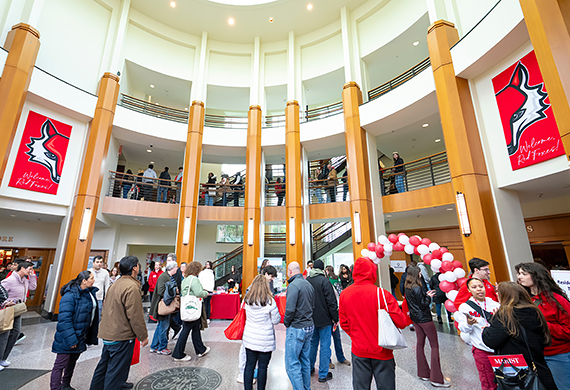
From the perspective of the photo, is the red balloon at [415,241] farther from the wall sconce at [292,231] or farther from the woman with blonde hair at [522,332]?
the wall sconce at [292,231]

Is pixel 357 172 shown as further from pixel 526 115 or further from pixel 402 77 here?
pixel 402 77

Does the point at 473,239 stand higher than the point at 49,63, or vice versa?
the point at 49,63

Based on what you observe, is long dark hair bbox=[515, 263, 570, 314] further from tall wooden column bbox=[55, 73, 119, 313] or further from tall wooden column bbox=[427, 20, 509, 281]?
tall wooden column bbox=[55, 73, 119, 313]

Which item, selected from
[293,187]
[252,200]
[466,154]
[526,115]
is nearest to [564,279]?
[466,154]

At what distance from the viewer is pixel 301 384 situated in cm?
310

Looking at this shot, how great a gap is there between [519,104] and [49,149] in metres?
13.7

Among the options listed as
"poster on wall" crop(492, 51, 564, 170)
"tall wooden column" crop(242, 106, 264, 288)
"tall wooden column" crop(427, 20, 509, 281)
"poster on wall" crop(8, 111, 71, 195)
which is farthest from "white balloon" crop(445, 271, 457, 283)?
"poster on wall" crop(8, 111, 71, 195)

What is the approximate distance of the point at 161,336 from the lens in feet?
16.5

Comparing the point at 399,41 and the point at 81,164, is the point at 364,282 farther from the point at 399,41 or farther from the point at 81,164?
the point at 399,41

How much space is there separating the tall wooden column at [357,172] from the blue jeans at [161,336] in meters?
6.64

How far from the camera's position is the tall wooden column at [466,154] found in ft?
20.2

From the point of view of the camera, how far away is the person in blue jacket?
3.17 m

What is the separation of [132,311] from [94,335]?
974 mm

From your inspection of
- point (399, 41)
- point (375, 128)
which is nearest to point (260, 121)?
point (375, 128)
